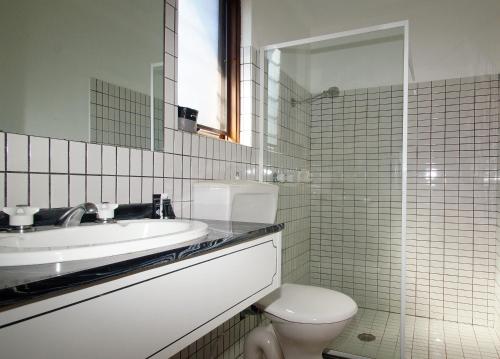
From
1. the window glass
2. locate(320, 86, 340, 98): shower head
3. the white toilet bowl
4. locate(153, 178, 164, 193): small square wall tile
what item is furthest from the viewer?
locate(320, 86, 340, 98): shower head

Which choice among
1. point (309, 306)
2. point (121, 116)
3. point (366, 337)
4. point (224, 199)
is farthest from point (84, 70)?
point (366, 337)

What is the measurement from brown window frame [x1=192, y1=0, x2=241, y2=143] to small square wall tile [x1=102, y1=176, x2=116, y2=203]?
1034 millimetres

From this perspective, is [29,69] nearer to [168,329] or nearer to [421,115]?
[168,329]

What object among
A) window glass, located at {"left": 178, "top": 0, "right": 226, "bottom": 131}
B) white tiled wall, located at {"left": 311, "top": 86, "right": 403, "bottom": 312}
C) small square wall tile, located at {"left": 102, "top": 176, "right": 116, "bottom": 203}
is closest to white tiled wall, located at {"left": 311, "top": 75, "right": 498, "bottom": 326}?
white tiled wall, located at {"left": 311, "top": 86, "right": 403, "bottom": 312}

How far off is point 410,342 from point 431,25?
2352 millimetres

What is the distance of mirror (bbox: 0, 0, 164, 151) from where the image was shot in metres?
0.87

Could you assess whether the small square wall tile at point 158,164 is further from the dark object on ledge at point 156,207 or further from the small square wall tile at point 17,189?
the small square wall tile at point 17,189

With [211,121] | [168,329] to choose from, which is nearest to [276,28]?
[211,121]

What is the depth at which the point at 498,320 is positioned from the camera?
7.50ft

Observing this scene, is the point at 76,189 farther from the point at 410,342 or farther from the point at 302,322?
the point at 410,342

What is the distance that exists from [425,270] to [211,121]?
2003mm

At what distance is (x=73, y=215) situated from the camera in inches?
34.0

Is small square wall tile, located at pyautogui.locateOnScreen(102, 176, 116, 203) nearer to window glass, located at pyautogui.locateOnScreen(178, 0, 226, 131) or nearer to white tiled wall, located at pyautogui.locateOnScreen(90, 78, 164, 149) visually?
white tiled wall, located at pyautogui.locateOnScreen(90, 78, 164, 149)

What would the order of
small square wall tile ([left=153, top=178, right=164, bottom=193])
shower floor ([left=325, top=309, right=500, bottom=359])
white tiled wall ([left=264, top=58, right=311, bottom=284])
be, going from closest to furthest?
small square wall tile ([left=153, top=178, right=164, bottom=193]), shower floor ([left=325, top=309, right=500, bottom=359]), white tiled wall ([left=264, top=58, right=311, bottom=284])
